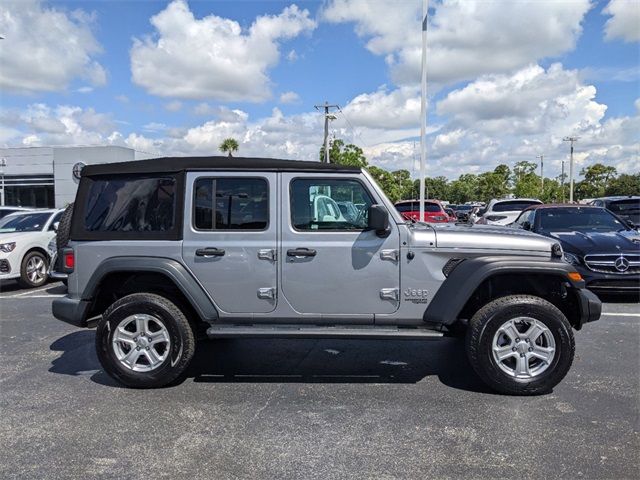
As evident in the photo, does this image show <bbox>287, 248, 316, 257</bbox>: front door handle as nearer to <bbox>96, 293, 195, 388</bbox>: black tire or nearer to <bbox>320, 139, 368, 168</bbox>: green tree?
<bbox>96, 293, 195, 388</bbox>: black tire

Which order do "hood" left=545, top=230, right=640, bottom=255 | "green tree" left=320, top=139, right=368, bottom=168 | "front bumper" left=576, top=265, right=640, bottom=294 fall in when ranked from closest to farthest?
"front bumper" left=576, top=265, right=640, bottom=294 < "hood" left=545, top=230, right=640, bottom=255 < "green tree" left=320, top=139, right=368, bottom=168

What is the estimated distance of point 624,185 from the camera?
2675 inches

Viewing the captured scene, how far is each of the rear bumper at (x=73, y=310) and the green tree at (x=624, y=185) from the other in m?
71.3

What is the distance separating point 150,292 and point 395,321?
2203 mm

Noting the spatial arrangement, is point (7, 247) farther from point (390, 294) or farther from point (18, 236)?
point (390, 294)

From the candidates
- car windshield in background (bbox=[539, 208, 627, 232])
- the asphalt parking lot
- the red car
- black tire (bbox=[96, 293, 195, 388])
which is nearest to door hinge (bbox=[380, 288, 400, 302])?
the asphalt parking lot

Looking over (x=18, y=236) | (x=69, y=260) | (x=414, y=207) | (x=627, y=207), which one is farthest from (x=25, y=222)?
(x=627, y=207)

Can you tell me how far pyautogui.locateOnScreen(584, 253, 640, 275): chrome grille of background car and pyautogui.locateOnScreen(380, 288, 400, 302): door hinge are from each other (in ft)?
15.2

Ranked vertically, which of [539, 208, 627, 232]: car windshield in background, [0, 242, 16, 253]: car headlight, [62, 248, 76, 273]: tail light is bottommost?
[0, 242, 16, 253]: car headlight

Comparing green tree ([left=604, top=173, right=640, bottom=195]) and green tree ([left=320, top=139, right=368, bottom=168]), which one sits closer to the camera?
green tree ([left=320, top=139, right=368, bottom=168])

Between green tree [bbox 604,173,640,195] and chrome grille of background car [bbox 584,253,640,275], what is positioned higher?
green tree [bbox 604,173,640,195]

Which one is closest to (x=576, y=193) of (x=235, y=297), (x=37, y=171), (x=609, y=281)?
(x=37, y=171)

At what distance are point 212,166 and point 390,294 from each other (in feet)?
6.16

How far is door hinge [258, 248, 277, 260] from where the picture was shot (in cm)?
451
